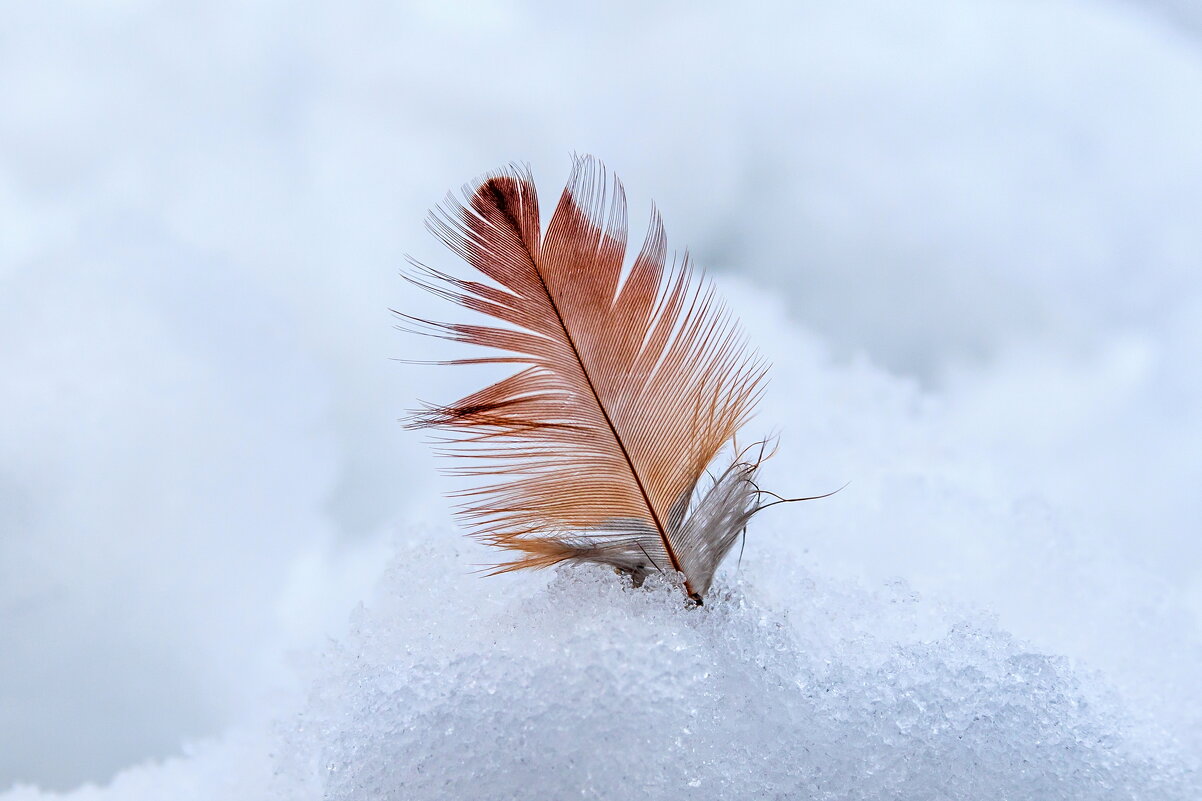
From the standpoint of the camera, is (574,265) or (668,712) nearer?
(668,712)

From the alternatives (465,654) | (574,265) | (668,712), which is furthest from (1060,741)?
(574,265)

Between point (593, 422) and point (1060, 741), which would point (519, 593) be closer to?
point (593, 422)

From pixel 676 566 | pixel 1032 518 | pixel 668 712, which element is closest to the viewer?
pixel 668 712

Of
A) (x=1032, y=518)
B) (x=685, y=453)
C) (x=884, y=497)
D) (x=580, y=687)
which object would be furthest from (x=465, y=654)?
(x=1032, y=518)

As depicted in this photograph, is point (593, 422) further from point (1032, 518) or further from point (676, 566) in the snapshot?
point (1032, 518)

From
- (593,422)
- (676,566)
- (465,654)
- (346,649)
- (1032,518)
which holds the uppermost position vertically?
(1032,518)

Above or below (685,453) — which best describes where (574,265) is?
above

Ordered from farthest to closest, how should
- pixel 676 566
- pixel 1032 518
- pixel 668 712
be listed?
pixel 1032 518, pixel 676 566, pixel 668 712
